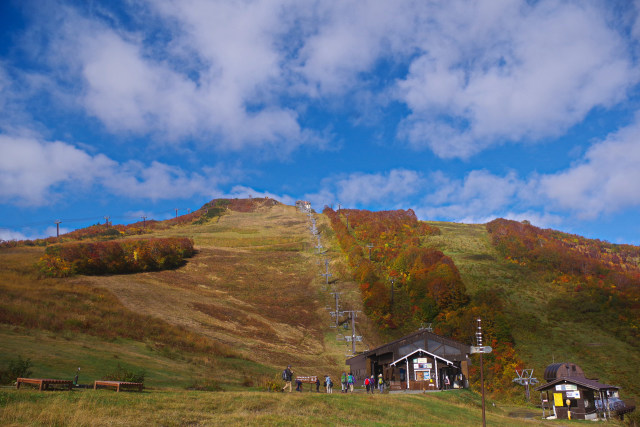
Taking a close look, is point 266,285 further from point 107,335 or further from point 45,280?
point 107,335

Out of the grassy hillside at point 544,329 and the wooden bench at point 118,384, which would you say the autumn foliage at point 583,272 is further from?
the wooden bench at point 118,384

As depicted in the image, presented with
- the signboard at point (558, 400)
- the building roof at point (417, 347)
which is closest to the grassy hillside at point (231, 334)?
the signboard at point (558, 400)

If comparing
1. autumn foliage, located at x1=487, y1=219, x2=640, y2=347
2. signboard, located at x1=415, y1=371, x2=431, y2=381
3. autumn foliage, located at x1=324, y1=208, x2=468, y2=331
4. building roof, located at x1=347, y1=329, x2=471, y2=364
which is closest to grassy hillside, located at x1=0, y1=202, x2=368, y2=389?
autumn foliage, located at x1=324, y1=208, x2=468, y2=331

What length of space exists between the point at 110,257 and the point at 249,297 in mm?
29352

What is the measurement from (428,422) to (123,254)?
Answer: 3299 inches

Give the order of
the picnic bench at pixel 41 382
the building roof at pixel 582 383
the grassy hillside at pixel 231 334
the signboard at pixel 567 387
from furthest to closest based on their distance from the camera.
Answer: the signboard at pixel 567 387, the building roof at pixel 582 383, the grassy hillside at pixel 231 334, the picnic bench at pixel 41 382

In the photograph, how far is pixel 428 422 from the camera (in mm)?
24781

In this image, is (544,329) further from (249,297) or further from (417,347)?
(249,297)

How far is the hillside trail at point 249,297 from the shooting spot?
2479 inches

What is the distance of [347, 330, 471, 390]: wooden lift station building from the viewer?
46.2 metres

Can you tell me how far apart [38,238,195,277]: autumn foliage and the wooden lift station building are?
199 feet

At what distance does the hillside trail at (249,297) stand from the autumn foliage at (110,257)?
3.99m

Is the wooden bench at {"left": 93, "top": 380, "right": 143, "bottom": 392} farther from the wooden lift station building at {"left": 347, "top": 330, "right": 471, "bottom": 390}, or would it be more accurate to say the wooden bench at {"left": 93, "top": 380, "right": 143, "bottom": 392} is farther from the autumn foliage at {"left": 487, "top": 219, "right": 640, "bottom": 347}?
the autumn foliage at {"left": 487, "top": 219, "right": 640, "bottom": 347}

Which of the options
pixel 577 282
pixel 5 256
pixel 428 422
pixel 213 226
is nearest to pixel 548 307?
pixel 577 282
